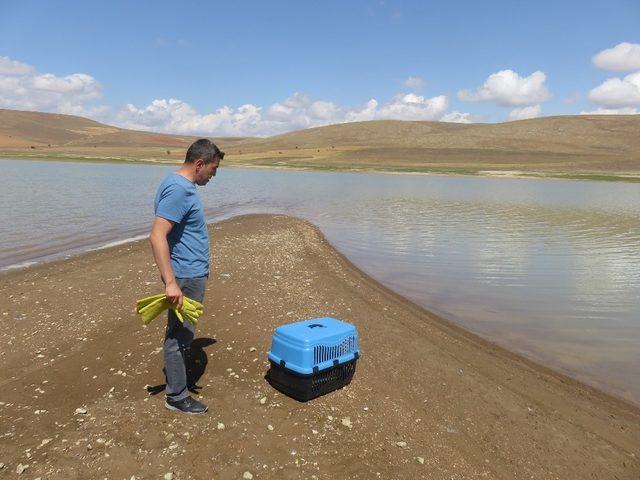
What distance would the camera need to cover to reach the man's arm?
4238 millimetres

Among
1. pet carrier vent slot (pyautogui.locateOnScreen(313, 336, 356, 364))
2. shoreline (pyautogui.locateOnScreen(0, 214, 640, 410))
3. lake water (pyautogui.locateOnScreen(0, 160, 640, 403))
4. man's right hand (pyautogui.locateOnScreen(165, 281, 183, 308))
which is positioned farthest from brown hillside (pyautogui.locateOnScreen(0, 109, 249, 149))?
pet carrier vent slot (pyautogui.locateOnScreen(313, 336, 356, 364))

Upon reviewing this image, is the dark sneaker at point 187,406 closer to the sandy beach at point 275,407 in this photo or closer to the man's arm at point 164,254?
the sandy beach at point 275,407

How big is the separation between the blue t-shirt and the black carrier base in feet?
4.72

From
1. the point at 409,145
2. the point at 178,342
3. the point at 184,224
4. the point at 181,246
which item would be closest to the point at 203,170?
the point at 184,224

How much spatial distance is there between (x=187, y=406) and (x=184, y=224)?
1.84m

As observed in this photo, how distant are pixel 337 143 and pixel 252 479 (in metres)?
130

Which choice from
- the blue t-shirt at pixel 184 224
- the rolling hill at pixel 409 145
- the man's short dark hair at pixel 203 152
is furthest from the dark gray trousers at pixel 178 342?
the rolling hill at pixel 409 145

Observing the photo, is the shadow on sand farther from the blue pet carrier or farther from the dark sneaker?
the blue pet carrier

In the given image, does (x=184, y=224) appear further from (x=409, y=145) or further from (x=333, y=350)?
(x=409, y=145)

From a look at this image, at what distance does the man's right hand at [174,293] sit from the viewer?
4.29 m

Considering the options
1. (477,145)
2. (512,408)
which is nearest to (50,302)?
(512,408)

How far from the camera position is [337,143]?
131 metres

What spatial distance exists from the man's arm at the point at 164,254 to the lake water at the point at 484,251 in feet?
18.9

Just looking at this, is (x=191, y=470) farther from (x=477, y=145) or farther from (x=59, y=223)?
(x=477, y=145)
